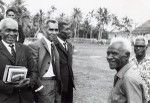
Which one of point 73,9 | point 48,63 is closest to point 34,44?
point 48,63

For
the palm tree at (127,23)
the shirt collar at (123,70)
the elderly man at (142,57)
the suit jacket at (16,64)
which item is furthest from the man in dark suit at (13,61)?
the palm tree at (127,23)

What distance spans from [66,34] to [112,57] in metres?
2.90

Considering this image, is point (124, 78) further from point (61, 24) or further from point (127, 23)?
point (127, 23)

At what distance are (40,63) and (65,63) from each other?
2.74 feet

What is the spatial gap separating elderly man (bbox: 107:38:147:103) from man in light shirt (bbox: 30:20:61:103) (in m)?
A: 2.21

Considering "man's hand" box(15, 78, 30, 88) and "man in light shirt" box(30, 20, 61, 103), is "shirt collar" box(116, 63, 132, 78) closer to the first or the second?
"man's hand" box(15, 78, 30, 88)

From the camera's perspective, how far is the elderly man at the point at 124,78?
3391 mm

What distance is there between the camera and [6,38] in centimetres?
494

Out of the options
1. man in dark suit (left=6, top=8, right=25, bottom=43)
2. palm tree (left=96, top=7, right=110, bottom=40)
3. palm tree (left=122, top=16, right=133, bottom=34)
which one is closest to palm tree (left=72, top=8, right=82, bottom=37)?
palm tree (left=96, top=7, right=110, bottom=40)

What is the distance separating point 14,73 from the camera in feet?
15.3

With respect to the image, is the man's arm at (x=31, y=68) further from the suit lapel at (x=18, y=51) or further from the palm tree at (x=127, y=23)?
the palm tree at (x=127, y=23)

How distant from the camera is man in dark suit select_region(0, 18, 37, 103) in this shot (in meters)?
4.75

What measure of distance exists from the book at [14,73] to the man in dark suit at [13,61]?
2.3 inches

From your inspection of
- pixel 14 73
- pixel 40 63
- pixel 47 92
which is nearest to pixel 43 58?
pixel 40 63
